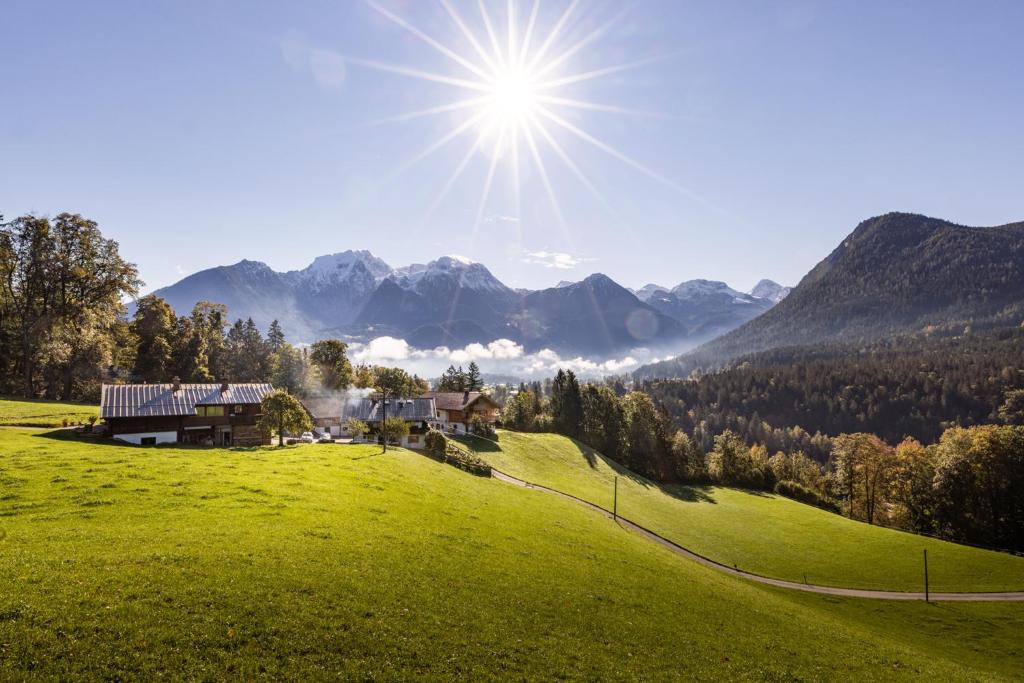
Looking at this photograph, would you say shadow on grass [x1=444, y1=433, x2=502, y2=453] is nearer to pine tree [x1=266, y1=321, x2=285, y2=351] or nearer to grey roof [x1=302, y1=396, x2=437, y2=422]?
grey roof [x1=302, y1=396, x2=437, y2=422]

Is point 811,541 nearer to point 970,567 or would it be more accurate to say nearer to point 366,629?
point 970,567

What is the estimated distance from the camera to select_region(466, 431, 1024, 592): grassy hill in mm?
50125

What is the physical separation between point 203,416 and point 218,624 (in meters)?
58.5

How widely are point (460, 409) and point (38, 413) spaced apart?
201ft

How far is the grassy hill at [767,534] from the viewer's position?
50125 millimetres

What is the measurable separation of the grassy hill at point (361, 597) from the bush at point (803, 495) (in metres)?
62.5

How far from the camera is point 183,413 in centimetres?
6134

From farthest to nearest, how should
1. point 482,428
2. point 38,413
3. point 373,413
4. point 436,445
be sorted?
point 482,428 → point 373,413 → point 436,445 → point 38,413

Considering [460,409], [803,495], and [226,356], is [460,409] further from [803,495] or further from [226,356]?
[803,495]

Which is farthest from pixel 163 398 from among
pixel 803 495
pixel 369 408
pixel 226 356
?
pixel 803 495

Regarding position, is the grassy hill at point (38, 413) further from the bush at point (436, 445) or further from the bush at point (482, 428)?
the bush at point (482, 428)

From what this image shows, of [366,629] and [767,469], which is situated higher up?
[366,629]

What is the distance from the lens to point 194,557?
20469 mm

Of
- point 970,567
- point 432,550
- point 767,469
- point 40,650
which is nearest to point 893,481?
point 767,469
